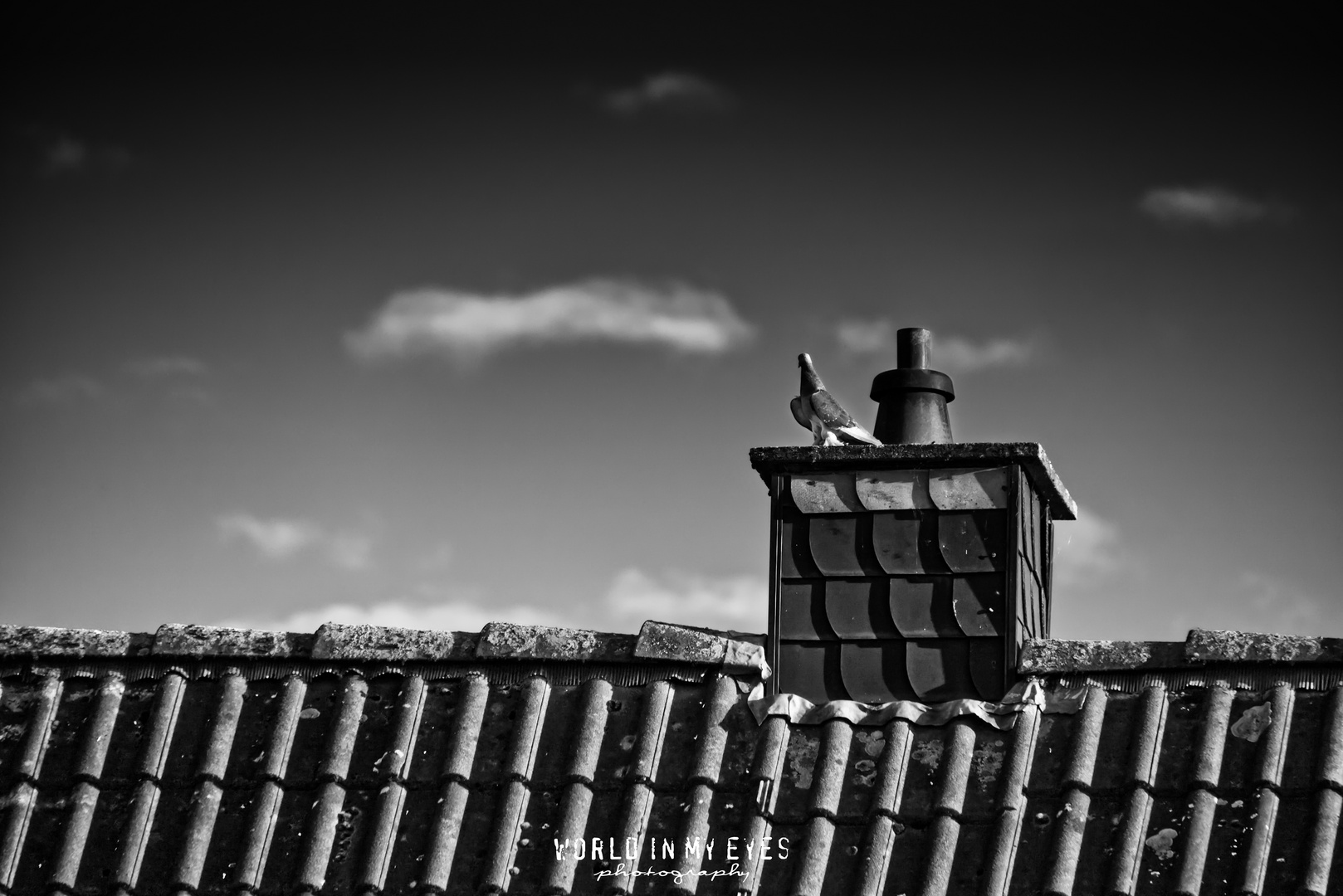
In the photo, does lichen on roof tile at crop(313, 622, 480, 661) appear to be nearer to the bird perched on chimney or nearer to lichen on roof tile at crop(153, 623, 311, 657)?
lichen on roof tile at crop(153, 623, 311, 657)

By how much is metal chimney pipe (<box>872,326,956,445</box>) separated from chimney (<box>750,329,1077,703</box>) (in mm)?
573

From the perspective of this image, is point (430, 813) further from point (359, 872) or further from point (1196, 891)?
point (1196, 891)

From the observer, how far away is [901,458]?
5574 mm

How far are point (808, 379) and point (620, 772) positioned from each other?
1.67 metres

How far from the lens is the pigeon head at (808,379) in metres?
5.93

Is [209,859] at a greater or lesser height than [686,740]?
lesser

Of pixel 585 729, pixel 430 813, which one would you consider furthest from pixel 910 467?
pixel 430 813

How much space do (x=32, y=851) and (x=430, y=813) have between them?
1187mm

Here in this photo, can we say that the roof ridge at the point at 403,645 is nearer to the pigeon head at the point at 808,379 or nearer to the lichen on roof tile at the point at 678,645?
the lichen on roof tile at the point at 678,645

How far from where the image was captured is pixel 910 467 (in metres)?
5.59

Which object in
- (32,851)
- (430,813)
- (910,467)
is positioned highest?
(910,467)

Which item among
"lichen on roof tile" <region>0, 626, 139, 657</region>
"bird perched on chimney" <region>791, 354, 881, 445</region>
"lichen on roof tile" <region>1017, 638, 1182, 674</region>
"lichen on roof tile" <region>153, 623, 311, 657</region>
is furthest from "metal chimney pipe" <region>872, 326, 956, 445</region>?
"lichen on roof tile" <region>0, 626, 139, 657</region>

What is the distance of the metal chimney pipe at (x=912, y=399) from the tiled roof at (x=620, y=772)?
1202mm

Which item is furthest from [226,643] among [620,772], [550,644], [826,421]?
[826,421]
